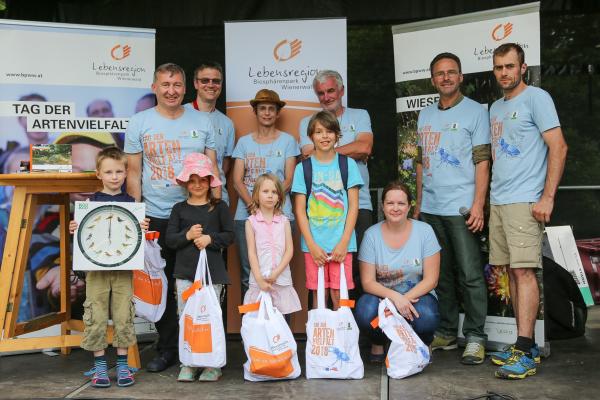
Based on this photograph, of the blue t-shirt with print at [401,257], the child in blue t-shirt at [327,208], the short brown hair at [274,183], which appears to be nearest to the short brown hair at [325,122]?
the child in blue t-shirt at [327,208]

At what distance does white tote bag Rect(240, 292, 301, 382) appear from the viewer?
414 centimetres

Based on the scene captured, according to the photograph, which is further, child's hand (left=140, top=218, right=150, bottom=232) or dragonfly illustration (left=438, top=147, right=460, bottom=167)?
dragonfly illustration (left=438, top=147, right=460, bottom=167)

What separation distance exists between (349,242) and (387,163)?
96.8 inches

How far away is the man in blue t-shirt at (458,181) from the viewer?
→ 4.77 meters

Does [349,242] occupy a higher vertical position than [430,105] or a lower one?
lower

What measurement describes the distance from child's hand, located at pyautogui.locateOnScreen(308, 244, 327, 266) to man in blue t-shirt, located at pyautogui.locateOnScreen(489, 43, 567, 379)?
1100mm

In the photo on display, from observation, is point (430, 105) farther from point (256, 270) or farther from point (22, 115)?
point (22, 115)

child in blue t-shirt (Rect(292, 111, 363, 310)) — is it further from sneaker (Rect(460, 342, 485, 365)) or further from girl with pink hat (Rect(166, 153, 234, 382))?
sneaker (Rect(460, 342, 485, 365))

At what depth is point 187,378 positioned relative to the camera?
4246 mm

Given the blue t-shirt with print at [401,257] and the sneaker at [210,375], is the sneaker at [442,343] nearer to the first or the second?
the blue t-shirt with print at [401,257]

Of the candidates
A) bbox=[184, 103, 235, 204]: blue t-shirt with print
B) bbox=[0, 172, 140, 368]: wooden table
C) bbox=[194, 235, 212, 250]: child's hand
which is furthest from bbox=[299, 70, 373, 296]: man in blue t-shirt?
bbox=[0, 172, 140, 368]: wooden table

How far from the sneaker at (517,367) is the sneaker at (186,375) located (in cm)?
173

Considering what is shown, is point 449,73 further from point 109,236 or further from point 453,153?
point 109,236

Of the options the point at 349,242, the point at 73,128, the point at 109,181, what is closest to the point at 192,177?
the point at 109,181
